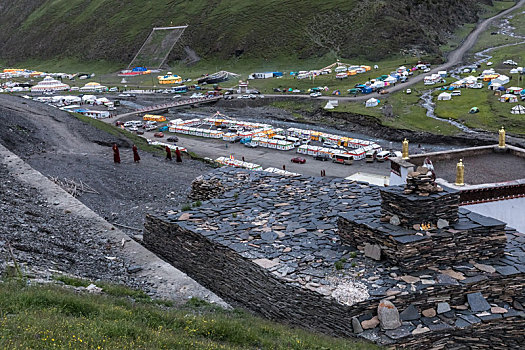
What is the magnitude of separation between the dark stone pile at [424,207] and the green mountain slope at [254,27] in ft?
393

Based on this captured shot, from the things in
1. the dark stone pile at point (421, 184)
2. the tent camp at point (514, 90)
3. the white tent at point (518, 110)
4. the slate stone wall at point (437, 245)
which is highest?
the dark stone pile at point (421, 184)

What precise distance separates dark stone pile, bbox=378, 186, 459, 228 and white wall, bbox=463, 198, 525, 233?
376 inches

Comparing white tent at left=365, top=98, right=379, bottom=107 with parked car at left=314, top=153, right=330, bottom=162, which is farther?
white tent at left=365, top=98, right=379, bottom=107

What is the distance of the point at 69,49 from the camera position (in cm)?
17612

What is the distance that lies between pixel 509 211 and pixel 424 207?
11079 mm

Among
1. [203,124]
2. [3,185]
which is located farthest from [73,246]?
[203,124]

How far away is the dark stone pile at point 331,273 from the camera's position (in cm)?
1257

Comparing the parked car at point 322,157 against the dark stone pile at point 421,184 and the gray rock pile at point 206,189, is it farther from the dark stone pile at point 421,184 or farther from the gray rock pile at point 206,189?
the dark stone pile at point 421,184

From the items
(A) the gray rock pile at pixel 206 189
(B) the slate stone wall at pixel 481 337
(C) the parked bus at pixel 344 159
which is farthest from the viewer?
(C) the parked bus at pixel 344 159

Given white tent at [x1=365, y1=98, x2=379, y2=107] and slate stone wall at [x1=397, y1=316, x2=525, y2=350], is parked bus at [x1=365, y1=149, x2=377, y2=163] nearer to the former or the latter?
white tent at [x1=365, y1=98, x2=379, y2=107]

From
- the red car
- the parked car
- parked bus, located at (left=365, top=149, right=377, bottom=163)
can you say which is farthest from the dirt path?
the red car

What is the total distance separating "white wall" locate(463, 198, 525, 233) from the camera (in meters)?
22.7

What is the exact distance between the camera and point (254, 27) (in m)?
151

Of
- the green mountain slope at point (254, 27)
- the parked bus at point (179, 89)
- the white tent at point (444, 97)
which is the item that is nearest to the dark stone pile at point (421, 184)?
the white tent at point (444, 97)
